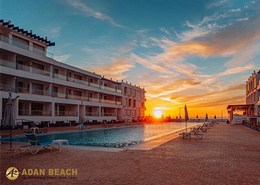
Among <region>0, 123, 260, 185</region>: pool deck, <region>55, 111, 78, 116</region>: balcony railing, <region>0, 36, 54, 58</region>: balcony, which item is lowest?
<region>0, 123, 260, 185</region>: pool deck

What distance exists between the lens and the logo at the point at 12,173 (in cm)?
618

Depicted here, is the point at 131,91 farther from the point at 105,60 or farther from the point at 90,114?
the point at 105,60

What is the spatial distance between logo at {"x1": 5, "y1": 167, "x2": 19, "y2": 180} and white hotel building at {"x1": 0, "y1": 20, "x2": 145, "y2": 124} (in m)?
15.9

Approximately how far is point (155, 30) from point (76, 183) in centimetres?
1902

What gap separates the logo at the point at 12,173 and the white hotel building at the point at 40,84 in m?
15.9

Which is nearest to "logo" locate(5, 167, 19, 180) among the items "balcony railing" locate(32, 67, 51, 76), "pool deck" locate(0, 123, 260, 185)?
"pool deck" locate(0, 123, 260, 185)

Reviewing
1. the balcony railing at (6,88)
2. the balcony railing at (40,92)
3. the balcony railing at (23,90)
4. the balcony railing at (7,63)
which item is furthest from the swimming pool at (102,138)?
the balcony railing at (7,63)

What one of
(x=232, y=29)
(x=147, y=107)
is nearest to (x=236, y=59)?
(x=232, y=29)

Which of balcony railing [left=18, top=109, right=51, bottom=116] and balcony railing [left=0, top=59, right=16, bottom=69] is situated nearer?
balcony railing [left=0, top=59, right=16, bottom=69]

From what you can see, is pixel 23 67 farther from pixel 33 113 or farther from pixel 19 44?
pixel 33 113

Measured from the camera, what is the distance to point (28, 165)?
24.7 ft

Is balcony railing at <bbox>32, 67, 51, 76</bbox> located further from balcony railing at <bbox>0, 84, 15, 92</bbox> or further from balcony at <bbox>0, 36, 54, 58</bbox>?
balcony railing at <bbox>0, 84, 15, 92</bbox>

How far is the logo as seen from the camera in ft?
20.3

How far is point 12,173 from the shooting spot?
657 centimetres
